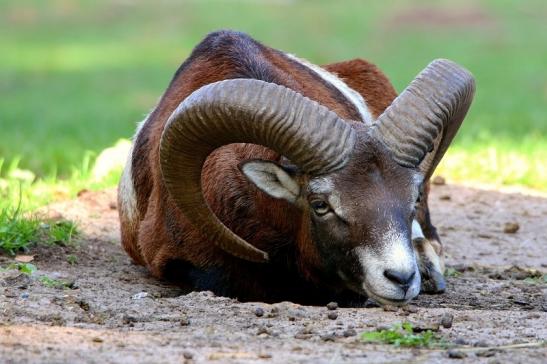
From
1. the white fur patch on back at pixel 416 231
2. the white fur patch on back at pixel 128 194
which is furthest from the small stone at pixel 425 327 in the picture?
the white fur patch on back at pixel 128 194

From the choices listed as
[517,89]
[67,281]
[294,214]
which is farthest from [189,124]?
[517,89]

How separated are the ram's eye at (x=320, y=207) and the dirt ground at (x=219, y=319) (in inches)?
26.6

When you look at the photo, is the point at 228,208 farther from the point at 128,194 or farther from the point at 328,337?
the point at 328,337

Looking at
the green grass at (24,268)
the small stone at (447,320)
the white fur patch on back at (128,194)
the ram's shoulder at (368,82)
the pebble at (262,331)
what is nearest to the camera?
the pebble at (262,331)

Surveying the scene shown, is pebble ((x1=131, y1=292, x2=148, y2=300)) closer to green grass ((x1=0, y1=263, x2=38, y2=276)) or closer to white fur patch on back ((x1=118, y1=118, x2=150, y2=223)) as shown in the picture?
green grass ((x1=0, y1=263, x2=38, y2=276))

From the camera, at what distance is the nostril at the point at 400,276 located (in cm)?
772

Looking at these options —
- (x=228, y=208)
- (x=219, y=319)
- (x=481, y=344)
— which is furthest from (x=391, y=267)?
(x=228, y=208)

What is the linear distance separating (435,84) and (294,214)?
4.59ft

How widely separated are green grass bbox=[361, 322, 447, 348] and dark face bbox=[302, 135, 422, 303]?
2.28 ft

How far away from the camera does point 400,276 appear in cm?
772

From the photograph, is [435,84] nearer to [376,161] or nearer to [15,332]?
[376,161]

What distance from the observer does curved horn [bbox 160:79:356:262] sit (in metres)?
8.03

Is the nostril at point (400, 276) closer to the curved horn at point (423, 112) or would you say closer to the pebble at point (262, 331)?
the curved horn at point (423, 112)

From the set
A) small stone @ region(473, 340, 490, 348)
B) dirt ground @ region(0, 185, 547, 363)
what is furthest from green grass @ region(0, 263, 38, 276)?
small stone @ region(473, 340, 490, 348)
